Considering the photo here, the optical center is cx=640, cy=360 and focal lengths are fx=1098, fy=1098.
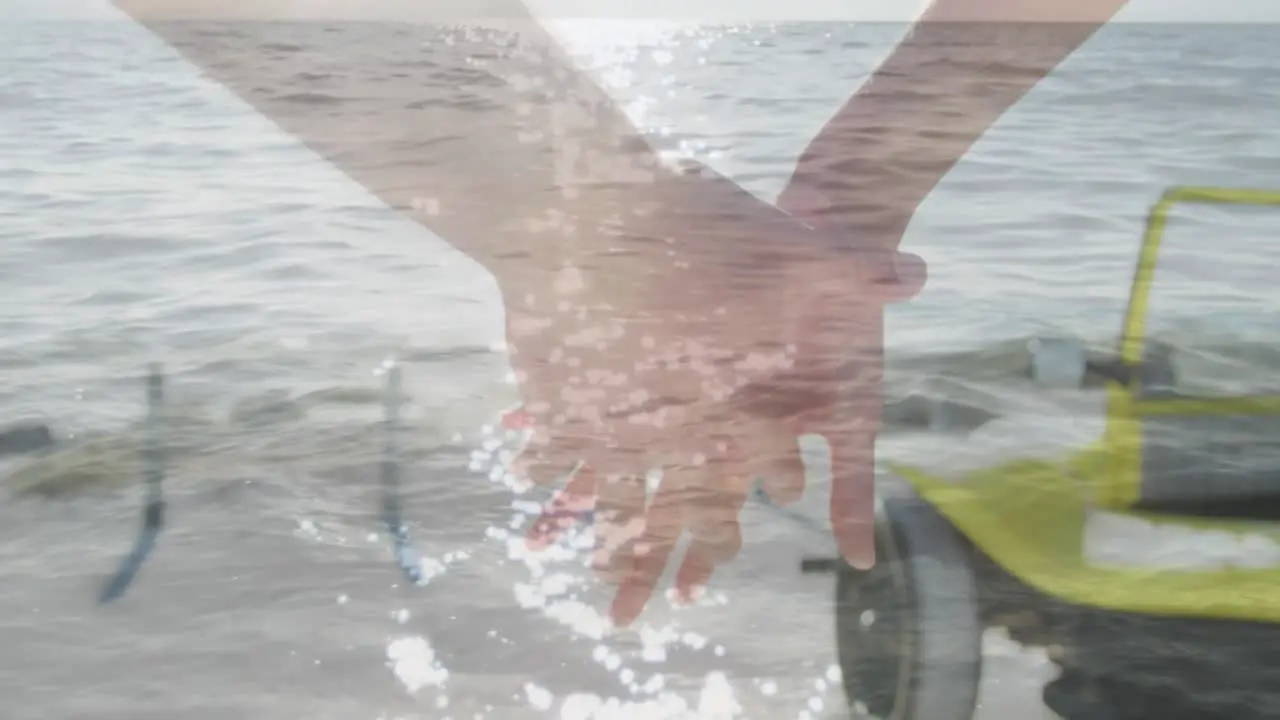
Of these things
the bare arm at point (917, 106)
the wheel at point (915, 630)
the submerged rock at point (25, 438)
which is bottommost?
the submerged rock at point (25, 438)

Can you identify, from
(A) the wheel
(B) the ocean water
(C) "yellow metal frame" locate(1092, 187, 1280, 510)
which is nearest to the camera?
(A) the wheel

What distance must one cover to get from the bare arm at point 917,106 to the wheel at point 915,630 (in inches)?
22.3

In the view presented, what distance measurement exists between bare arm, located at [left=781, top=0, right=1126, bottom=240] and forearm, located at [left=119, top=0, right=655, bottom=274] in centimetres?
52

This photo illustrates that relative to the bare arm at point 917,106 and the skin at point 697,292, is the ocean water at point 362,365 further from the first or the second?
the bare arm at point 917,106

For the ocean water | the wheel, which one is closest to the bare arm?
the ocean water

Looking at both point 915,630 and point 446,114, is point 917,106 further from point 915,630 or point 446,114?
point 446,114

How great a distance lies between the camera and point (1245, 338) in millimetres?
2693

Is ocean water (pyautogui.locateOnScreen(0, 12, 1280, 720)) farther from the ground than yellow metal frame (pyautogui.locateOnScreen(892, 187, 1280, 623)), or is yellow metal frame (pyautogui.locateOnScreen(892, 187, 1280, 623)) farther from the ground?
yellow metal frame (pyautogui.locateOnScreen(892, 187, 1280, 623))

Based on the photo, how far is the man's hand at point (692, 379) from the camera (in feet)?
5.46

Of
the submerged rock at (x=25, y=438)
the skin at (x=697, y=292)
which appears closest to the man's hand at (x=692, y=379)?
the skin at (x=697, y=292)

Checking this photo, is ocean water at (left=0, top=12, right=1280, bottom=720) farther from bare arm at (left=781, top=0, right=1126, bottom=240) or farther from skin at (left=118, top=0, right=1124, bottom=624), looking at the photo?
bare arm at (left=781, top=0, right=1126, bottom=240)

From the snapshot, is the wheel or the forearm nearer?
the wheel

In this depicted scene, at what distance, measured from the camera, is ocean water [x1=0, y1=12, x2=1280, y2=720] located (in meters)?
1.30

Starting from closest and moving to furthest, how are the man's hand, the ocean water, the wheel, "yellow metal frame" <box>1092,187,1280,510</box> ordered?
the wheel
the ocean water
"yellow metal frame" <box>1092,187,1280,510</box>
the man's hand
